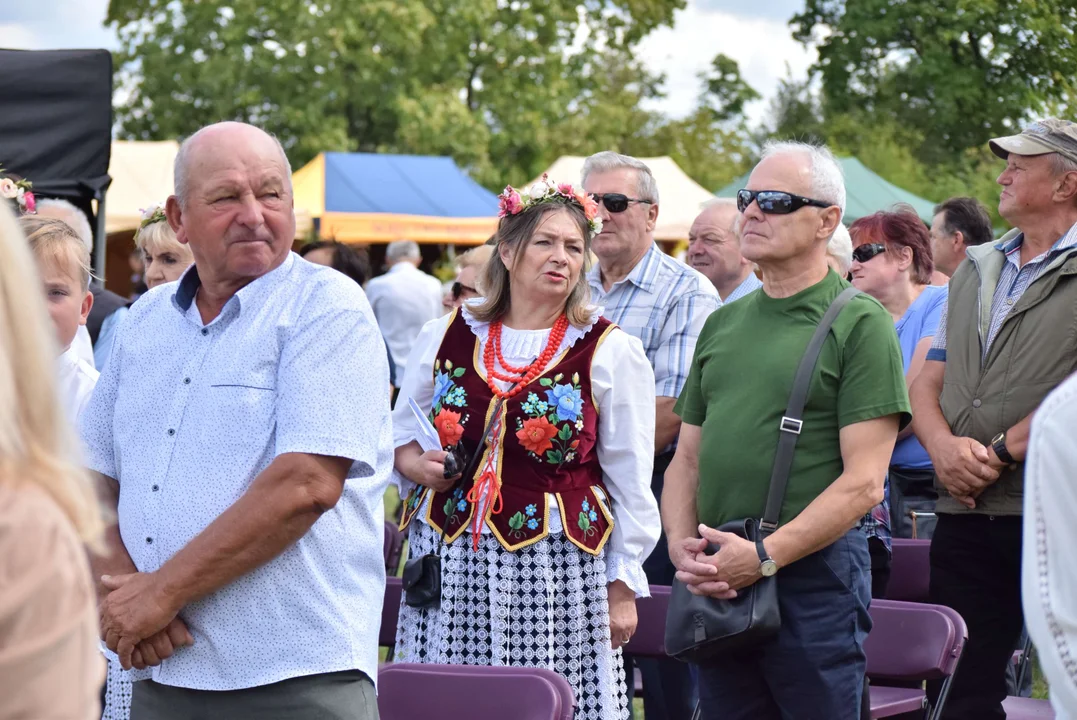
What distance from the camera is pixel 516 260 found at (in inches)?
160

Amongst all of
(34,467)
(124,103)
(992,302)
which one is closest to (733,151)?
(124,103)

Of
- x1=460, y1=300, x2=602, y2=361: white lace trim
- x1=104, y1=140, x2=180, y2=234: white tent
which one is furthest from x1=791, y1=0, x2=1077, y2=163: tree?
x1=104, y1=140, x2=180, y2=234: white tent

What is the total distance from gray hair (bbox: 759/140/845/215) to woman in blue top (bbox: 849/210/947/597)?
1764 mm

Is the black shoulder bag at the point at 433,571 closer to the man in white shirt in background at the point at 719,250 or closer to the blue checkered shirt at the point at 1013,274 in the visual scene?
the blue checkered shirt at the point at 1013,274

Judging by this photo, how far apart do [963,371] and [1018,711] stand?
108 centimetres

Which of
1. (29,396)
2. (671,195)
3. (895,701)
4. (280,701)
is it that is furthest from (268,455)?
(671,195)

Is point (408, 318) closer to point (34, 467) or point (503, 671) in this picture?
point (503, 671)

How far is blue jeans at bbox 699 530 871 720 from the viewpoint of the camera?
330 centimetres

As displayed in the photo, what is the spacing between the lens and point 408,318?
10.4 metres

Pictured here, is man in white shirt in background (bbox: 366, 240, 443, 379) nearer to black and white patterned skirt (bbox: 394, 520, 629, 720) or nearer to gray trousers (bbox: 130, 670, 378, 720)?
black and white patterned skirt (bbox: 394, 520, 629, 720)

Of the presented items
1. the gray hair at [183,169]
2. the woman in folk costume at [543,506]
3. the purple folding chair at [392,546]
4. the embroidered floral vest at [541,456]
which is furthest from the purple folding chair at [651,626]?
the gray hair at [183,169]

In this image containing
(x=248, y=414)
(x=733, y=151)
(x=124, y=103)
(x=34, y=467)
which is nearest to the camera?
(x=34, y=467)

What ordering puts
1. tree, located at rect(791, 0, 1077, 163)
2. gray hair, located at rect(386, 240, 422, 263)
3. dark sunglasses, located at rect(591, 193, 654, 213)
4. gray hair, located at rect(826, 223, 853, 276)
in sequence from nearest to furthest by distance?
dark sunglasses, located at rect(591, 193, 654, 213)
gray hair, located at rect(826, 223, 853, 276)
tree, located at rect(791, 0, 1077, 163)
gray hair, located at rect(386, 240, 422, 263)

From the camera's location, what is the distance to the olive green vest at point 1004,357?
13.3 ft
